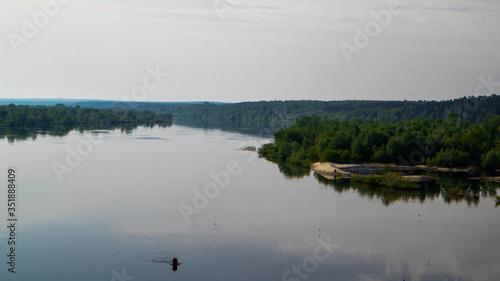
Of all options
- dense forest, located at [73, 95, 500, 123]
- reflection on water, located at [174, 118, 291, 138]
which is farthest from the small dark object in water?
dense forest, located at [73, 95, 500, 123]

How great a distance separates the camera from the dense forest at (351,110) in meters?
96.0

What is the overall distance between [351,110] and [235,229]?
361 feet

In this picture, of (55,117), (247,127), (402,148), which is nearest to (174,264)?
(402,148)

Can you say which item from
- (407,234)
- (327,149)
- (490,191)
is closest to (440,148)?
(327,149)

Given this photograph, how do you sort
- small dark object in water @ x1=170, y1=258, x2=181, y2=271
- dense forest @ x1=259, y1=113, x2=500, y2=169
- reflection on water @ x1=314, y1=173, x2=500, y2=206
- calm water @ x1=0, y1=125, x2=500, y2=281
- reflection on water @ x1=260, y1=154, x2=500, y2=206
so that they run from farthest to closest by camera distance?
dense forest @ x1=259, y1=113, x2=500, y2=169 < reflection on water @ x1=260, y1=154, x2=500, y2=206 < reflection on water @ x1=314, y1=173, x2=500, y2=206 < calm water @ x1=0, y1=125, x2=500, y2=281 < small dark object in water @ x1=170, y1=258, x2=181, y2=271

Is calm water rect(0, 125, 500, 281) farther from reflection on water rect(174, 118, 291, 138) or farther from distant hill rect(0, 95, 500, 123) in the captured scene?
distant hill rect(0, 95, 500, 123)

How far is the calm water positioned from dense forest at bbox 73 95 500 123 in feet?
219

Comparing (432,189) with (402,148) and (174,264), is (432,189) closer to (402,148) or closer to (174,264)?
(402,148)

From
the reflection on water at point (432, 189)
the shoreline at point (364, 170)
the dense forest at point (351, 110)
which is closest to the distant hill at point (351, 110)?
the dense forest at point (351, 110)

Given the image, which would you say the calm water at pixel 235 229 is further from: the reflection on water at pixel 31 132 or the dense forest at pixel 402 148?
the reflection on water at pixel 31 132

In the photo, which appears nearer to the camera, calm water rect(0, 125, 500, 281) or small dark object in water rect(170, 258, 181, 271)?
small dark object in water rect(170, 258, 181, 271)

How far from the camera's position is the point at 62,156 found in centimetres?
4662

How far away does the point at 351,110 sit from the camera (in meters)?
130

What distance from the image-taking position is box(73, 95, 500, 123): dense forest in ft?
315
